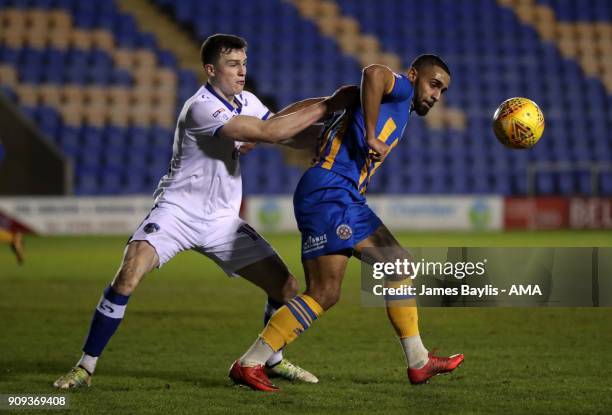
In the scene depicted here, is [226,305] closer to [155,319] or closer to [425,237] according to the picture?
[155,319]

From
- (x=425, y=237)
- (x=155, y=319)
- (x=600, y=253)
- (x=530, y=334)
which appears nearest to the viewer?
(x=600, y=253)

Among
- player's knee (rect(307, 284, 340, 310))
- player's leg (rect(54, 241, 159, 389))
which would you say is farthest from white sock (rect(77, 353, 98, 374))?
player's knee (rect(307, 284, 340, 310))

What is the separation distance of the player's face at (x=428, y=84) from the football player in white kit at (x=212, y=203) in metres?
0.44

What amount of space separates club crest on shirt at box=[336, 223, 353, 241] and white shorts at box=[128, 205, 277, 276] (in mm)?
791

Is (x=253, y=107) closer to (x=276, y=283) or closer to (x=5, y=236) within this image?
(x=276, y=283)

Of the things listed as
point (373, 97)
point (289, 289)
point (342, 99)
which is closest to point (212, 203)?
point (289, 289)

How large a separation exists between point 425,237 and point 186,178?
46.6ft

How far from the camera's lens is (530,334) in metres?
7.92

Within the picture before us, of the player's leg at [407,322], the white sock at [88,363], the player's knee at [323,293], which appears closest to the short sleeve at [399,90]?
the player's leg at [407,322]

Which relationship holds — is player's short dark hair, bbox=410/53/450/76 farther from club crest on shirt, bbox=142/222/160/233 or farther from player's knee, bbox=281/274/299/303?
club crest on shirt, bbox=142/222/160/233

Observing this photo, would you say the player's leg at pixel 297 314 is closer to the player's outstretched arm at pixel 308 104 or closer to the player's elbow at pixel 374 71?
the player's outstretched arm at pixel 308 104

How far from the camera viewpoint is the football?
6.04 meters

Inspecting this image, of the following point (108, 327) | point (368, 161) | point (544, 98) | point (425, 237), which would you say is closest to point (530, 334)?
point (368, 161)

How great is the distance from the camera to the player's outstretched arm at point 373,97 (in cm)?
521
